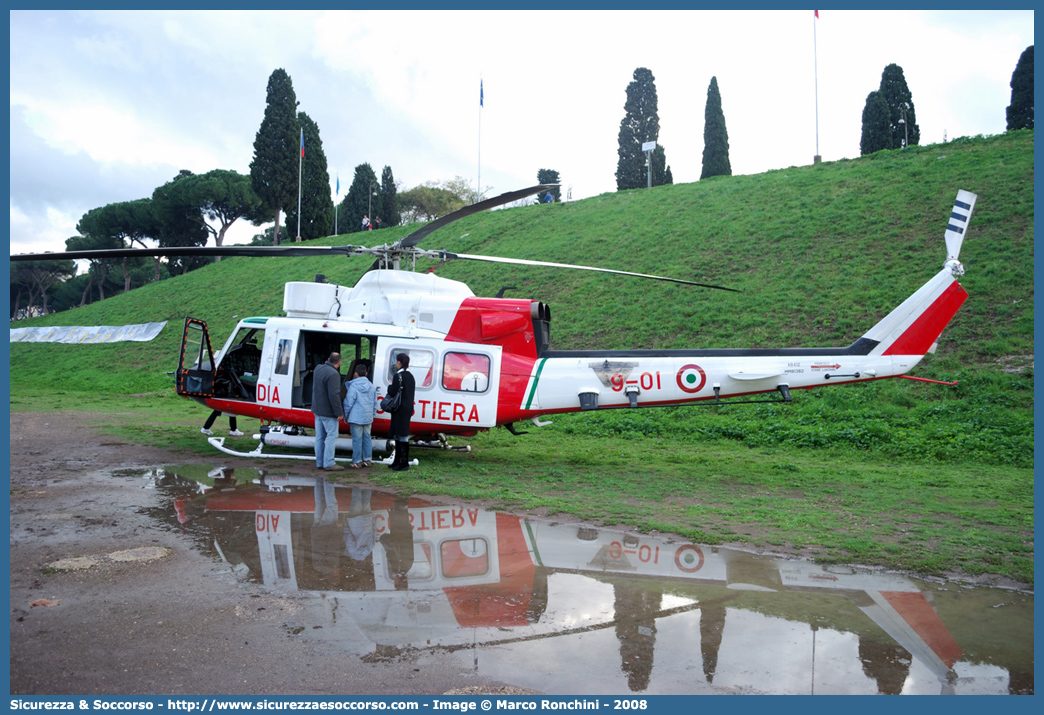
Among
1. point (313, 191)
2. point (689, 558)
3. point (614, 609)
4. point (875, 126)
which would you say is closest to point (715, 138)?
point (875, 126)

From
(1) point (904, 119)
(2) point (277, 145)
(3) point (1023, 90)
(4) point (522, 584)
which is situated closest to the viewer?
(4) point (522, 584)

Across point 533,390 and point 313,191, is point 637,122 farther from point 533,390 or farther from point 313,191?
point 533,390

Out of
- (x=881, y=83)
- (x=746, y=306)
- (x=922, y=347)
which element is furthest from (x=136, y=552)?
(x=881, y=83)

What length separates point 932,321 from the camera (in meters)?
9.20

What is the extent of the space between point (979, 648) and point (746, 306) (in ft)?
47.7

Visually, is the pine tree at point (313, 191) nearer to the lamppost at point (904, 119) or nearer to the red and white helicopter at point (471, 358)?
the lamppost at point (904, 119)

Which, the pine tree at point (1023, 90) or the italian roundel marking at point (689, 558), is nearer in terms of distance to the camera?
the italian roundel marking at point (689, 558)

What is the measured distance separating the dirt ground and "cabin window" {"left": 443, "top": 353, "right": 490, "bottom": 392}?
4.49 metres

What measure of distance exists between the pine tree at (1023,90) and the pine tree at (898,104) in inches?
178

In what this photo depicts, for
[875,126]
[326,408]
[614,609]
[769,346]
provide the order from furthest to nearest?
[875,126] → [769,346] → [326,408] → [614,609]

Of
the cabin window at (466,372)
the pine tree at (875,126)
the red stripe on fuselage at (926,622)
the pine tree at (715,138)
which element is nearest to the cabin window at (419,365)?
the cabin window at (466,372)

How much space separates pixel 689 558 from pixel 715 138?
3610cm

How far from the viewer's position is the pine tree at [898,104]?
116ft

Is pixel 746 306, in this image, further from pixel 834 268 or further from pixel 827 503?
pixel 827 503
